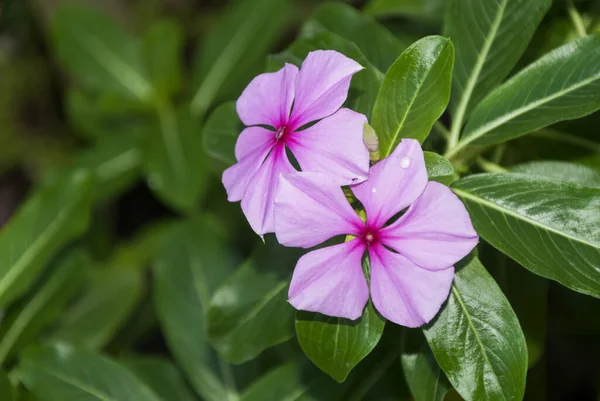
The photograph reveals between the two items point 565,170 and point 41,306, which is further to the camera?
point 41,306

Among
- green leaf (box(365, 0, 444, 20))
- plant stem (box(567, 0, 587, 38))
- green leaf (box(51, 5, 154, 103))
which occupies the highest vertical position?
green leaf (box(51, 5, 154, 103))

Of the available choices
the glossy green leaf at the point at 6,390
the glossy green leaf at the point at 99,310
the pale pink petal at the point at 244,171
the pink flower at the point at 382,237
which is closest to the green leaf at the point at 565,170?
the pink flower at the point at 382,237

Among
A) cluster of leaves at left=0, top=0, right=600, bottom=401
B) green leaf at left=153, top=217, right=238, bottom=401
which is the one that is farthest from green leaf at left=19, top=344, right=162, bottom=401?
green leaf at left=153, top=217, right=238, bottom=401

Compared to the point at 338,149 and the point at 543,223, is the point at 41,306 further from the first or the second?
the point at 543,223

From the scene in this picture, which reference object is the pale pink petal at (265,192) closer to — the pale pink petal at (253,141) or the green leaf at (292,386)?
the pale pink petal at (253,141)

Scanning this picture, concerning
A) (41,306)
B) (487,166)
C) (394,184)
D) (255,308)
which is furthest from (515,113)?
(41,306)

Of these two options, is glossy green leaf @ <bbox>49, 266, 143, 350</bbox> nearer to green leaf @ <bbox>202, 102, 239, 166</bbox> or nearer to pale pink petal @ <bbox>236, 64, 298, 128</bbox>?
green leaf @ <bbox>202, 102, 239, 166</bbox>

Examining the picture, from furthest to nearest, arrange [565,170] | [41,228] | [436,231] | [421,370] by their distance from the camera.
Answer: [41,228]
[565,170]
[421,370]
[436,231]
